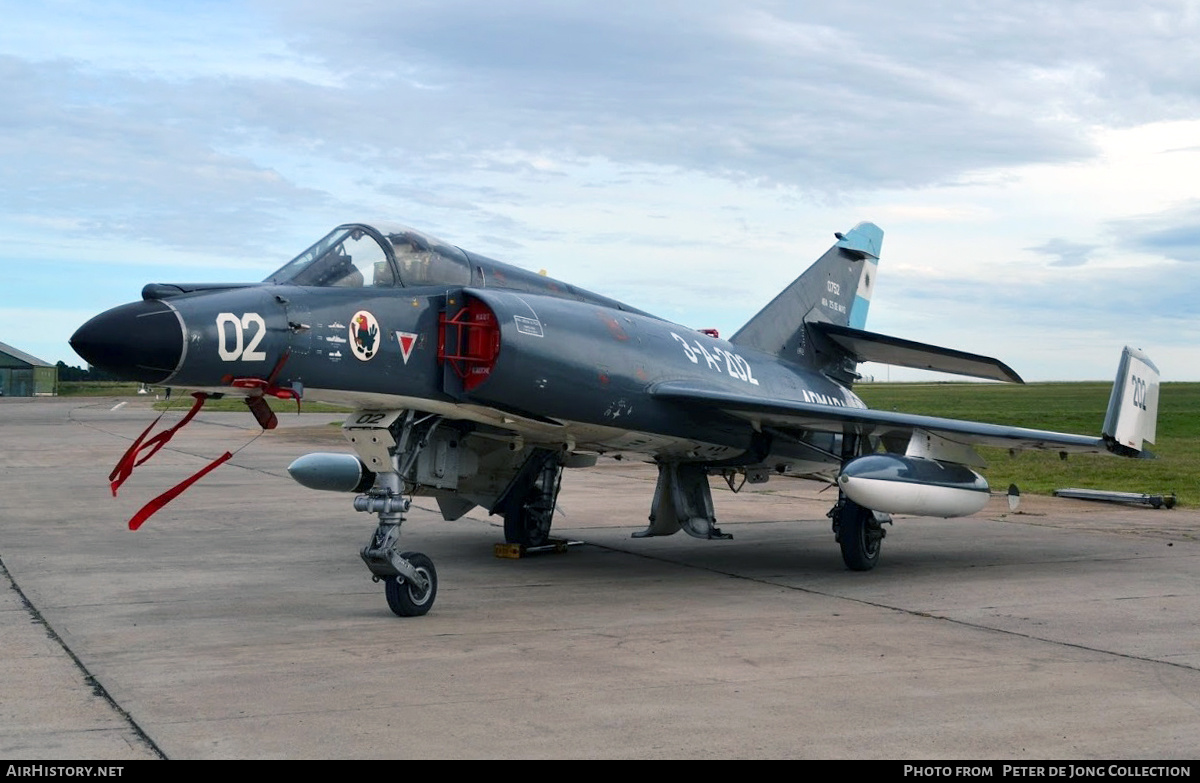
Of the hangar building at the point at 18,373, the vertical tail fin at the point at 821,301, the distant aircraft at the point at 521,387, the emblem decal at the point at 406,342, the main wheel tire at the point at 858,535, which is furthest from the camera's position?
the hangar building at the point at 18,373

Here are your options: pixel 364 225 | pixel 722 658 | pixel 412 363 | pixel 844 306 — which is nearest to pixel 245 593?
pixel 412 363

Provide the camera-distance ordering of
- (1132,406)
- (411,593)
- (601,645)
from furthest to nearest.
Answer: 1. (1132,406)
2. (411,593)
3. (601,645)

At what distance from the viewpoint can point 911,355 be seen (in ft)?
46.7

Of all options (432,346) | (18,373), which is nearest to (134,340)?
(432,346)

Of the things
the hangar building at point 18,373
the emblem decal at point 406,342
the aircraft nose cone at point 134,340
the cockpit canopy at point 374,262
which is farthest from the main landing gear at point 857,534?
the hangar building at point 18,373

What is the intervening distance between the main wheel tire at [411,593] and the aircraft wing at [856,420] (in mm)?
2997

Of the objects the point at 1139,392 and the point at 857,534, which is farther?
the point at 1139,392

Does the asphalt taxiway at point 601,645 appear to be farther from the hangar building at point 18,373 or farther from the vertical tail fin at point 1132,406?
the hangar building at point 18,373

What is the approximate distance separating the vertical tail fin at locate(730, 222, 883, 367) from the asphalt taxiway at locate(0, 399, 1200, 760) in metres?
2.32

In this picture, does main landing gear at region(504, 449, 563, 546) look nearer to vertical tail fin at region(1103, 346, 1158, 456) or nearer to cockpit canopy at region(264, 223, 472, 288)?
cockpit canopy at region(264, 223, 472, 288)

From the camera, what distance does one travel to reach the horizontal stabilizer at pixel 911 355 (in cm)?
1341

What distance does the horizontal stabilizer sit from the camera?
13406mm

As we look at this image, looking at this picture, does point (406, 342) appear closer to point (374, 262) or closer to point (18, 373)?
point (374, 262)

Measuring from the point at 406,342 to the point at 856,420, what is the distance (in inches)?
169
